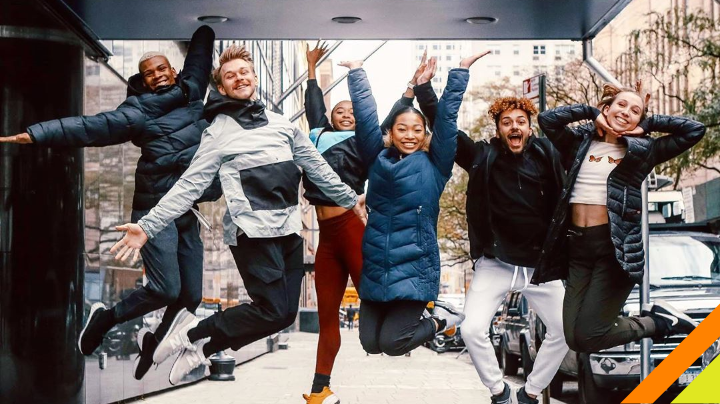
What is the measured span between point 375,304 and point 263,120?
1.56 meters

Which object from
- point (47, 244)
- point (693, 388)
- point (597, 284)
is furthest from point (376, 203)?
point (47, 244)

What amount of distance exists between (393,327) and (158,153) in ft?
7.23

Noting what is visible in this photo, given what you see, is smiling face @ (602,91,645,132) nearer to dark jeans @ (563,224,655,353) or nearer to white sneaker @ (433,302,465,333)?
dark jeans @ (563,224,655,353)

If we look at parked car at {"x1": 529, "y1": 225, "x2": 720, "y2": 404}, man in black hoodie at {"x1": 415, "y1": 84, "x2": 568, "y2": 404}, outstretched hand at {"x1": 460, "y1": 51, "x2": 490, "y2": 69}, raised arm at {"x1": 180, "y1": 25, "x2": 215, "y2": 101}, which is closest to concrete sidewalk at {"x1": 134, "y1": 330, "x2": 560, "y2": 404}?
parked car at {"x1": 529, "y1": 225, "x2": 720, "y2": 404}

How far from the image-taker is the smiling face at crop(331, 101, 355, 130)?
29.3 feet

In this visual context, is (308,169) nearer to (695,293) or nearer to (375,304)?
(375,304)

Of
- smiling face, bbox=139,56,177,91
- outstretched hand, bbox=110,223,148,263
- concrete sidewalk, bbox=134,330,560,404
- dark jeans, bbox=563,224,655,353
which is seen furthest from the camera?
concrete sidewalk, bbox=134,330,560,404

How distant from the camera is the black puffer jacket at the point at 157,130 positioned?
8.36 meters

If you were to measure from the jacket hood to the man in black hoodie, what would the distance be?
48.5 inches

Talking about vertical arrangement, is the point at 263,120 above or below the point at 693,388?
above

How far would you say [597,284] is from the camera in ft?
26.2

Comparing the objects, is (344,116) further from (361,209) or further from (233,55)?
(233,55)

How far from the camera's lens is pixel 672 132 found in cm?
804

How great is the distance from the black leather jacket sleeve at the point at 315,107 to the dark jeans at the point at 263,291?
1.31 metres
